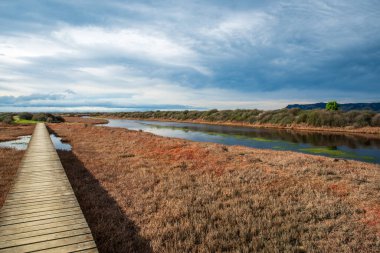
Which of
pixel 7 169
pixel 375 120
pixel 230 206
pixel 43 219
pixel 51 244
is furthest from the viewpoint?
pixel 375 120

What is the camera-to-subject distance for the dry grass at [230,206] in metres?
6.75

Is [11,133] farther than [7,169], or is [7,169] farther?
[11,133]

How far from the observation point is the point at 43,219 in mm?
7055

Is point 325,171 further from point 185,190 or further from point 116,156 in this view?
point 116,156

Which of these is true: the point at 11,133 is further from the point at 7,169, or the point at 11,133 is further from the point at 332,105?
the point at 332,105

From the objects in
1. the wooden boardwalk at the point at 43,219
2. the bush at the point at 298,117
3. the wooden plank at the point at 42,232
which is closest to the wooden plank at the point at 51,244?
the wooden boardwalk at the point at 43,219

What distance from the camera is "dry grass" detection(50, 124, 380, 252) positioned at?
6.75 m

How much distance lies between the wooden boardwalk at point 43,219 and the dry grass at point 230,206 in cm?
70

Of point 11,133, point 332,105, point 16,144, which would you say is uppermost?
point 332,105

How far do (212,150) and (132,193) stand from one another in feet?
36.2

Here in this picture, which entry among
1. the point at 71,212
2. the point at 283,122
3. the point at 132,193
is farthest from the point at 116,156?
the point at 283,122

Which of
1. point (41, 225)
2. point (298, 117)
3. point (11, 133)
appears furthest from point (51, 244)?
point (298, 117)

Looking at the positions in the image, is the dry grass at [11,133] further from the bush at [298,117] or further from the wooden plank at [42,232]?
the bush at [298,117]

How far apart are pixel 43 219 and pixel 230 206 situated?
6.13 meters
